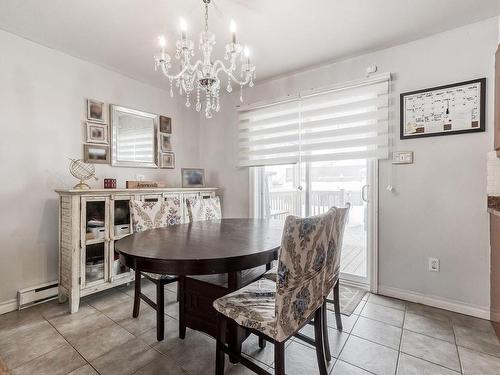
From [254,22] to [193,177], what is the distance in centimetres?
217

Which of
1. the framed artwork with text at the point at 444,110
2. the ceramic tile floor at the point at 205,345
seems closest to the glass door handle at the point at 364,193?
the framed artwork with text at the point at 444,110

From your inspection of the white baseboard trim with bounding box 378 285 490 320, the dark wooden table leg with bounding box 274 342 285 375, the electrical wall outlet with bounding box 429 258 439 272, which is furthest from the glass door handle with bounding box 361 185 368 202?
the dark wooden table leg with bounding box 274 342 285 375

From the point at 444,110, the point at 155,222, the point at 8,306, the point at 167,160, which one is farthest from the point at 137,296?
the point at 444,110

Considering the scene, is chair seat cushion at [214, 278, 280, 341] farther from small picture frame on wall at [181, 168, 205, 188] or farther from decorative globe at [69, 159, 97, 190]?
small picture frame on wall at [181, 168, 205, 188]

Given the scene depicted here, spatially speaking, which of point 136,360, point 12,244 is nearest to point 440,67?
point 136,360

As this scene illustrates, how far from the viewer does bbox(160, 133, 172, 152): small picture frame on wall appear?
134 inches

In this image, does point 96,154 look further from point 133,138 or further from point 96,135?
point 133,138

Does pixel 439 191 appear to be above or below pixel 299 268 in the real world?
above

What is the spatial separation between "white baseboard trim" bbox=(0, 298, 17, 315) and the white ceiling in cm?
236

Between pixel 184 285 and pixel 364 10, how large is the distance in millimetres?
2483

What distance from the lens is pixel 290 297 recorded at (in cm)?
114

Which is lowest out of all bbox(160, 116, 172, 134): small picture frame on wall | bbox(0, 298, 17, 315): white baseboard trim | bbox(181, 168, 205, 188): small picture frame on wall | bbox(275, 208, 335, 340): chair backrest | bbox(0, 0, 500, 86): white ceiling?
bbox(0, 298, 17, 315): white baseboard trim

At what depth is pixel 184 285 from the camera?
1813 mm

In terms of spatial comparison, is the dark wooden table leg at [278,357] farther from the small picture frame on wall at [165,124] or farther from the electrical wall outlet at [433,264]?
the small picture frame on wall at [165,124]
